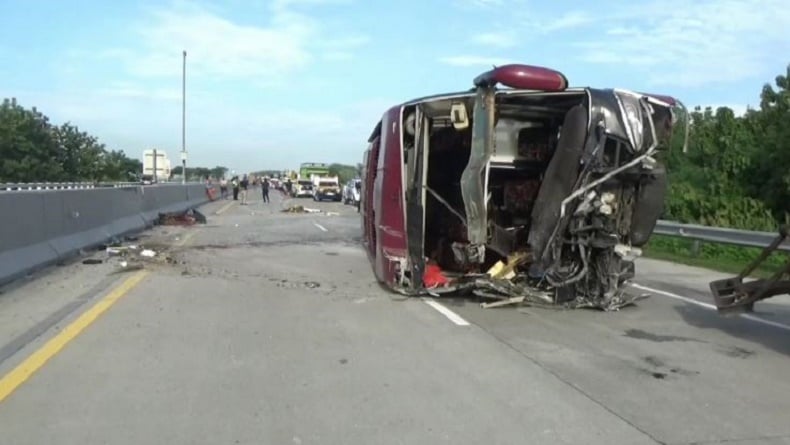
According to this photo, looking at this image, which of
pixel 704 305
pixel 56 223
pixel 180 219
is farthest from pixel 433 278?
pixel 180 219

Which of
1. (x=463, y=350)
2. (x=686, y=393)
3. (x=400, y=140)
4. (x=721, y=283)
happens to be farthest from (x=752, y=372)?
(x=400, y=140)

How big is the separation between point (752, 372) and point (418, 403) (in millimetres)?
3149

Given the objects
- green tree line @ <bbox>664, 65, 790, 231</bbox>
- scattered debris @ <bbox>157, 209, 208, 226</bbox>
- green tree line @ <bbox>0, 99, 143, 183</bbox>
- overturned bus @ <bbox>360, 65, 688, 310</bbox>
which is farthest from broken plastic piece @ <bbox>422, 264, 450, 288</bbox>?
green tree line @ <bbox>0, 99, 143, 183</bbox>

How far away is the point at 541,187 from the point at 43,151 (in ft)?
182

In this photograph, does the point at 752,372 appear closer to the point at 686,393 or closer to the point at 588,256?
the point at 686,393

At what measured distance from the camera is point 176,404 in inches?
227

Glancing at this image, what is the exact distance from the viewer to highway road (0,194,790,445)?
5281 mm

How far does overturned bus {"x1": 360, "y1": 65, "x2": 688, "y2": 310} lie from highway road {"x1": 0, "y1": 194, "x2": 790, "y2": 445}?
487 mm

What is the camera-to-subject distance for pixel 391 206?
10.7m

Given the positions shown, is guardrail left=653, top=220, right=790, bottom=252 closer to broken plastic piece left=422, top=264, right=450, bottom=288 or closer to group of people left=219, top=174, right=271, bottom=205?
broken plastic piece left=422, top=264, right=450, bottom=288

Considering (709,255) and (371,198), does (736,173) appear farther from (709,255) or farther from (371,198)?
(371,198)

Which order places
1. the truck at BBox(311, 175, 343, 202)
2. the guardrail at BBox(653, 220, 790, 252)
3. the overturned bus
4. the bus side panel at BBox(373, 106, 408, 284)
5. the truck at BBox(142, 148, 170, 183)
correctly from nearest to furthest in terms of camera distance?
the overturned bus < the bus side panel at BBox(373, 106, 408, 284) < the guardrail at BBox(653, 220, 790, 252) < the truck at BBox(142, 148, 170, 183) < the truck at BBox(311, 175, 343, 202)

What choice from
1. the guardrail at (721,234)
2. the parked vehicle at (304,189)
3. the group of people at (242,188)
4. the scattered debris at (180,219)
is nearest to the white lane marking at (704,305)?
the guardrail at (721,234)

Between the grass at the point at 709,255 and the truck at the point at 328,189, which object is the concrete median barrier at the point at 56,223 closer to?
the grass at the point at 709,255
